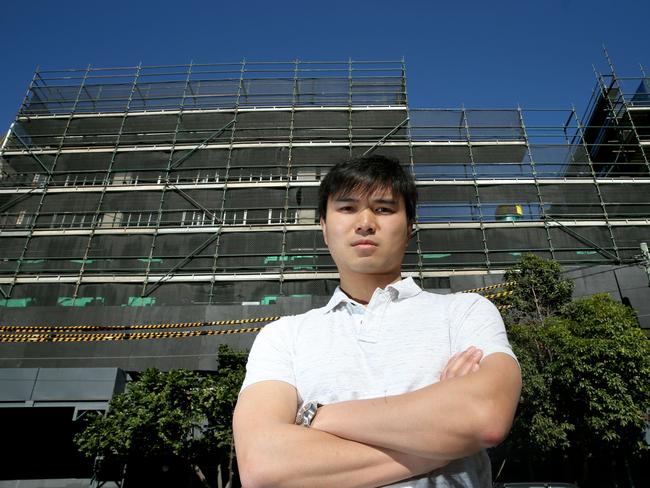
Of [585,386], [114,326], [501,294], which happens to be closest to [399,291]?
[585,386]

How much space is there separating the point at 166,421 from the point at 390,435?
431 inches

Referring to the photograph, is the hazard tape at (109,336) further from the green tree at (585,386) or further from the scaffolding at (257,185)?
the green tree at (585,386)

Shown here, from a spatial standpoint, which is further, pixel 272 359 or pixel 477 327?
pixel 272 359

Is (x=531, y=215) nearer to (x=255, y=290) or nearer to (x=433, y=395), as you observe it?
(x=255, y=290)

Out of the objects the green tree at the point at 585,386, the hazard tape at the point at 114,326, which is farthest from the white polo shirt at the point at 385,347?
the hazard tape at the point at 114,326

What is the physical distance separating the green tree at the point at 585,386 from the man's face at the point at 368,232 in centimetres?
1061

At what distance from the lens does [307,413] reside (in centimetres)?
136

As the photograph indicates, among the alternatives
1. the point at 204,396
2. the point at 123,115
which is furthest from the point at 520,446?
the point at 123,115

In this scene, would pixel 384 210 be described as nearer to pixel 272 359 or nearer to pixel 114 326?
pixel 272 359

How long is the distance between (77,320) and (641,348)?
61.5 ft

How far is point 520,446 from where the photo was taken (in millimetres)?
11242

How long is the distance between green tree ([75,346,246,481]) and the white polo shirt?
10442 mm

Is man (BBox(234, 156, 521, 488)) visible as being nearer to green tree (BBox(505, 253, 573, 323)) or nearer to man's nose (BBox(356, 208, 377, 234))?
man's nose (BBox(356, 208, 377, 234))

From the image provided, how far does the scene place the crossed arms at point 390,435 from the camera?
1198 mm
